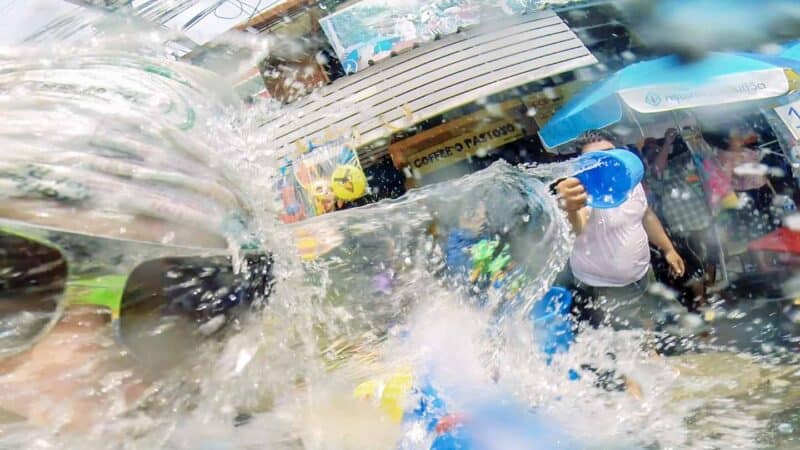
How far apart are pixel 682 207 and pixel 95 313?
2.85 metres

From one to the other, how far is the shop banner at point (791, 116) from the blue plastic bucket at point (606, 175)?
175 cm

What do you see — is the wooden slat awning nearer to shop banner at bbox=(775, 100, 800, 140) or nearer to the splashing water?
shop banner at bbox=(775, 100, 800, 140)

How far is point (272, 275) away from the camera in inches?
46.5

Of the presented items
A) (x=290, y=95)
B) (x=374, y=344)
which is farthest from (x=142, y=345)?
(x=290, y=95)

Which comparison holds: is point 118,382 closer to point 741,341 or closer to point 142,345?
point 142,345

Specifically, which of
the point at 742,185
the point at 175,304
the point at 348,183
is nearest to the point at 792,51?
the point at 742,185

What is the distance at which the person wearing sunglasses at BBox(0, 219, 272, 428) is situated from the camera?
870 mm

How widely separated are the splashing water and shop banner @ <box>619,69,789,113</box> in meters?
0.94

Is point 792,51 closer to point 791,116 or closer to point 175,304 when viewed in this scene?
point 791,116

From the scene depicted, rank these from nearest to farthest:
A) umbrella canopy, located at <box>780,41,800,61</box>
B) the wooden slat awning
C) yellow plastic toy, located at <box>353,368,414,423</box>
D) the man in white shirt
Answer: yellow plastic toy, located at <box>353,368,414,423</box> → the man in white shirt → umbrella canopy, located at <box>780,41,800,61</box> → the wooden slat awning

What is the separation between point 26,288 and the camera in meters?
0.88

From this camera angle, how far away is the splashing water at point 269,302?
3.00 feet

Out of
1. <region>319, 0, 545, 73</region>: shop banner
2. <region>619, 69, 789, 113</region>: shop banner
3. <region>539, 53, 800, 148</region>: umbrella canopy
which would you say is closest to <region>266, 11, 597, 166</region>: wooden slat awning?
<region>319, 0, 545, 73</region>: shop banner

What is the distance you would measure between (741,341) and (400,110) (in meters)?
2.55
